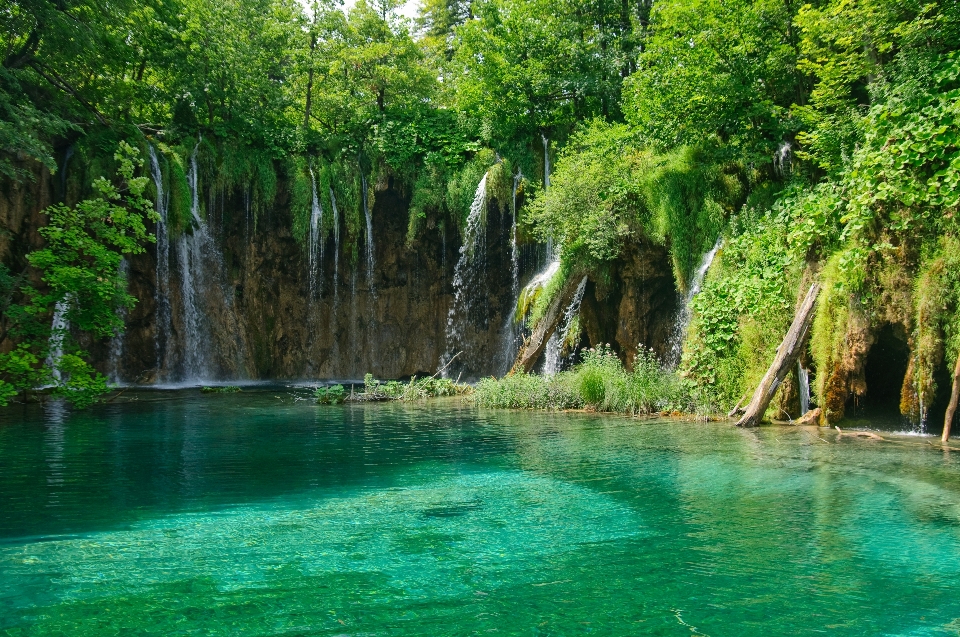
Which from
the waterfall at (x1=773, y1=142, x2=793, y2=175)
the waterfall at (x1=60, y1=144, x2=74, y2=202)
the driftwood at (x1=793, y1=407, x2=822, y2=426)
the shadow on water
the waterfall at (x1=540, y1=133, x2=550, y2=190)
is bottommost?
the shadow on water

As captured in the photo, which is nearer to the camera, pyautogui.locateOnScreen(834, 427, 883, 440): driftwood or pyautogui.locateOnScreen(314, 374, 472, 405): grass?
pyautogui.locateOnScreen(834, 427, 883, 440): driftwood

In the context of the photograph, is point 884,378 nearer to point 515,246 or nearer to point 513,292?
point 513,292

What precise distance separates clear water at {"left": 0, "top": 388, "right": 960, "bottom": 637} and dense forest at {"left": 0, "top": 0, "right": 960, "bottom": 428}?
2.80 meters

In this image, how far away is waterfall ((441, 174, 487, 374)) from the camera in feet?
79.6

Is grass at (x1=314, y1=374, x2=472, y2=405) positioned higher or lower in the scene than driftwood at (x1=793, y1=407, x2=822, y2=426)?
higher

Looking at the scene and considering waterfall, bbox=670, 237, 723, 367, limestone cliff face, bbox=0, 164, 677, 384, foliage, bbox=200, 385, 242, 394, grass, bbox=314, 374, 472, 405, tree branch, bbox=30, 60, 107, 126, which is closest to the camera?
waterfall, bbox=670, 237, 723, 367

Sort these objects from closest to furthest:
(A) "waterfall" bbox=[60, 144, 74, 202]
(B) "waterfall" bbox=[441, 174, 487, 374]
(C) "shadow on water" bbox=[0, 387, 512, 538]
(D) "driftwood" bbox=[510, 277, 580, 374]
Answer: (C) "shadow on water" bbox=[0, 387, 512, 538]
(D) "driftwood" bbox=[510, 277, 580, 374]
(A) "waterfall" bbox=[60, 144, 74, 202]
(B) "waterfall" bbox=[441, 174, 487, 374]

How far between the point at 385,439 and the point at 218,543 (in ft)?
18.0

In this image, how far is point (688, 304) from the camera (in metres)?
14.4

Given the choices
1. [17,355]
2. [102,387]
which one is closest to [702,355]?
[102,387]

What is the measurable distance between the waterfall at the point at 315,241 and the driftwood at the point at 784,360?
17671mm

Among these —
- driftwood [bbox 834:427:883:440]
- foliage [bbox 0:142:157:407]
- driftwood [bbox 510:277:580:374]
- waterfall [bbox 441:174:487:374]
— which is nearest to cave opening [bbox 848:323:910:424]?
driftwood [bbox 834:427:883:440]

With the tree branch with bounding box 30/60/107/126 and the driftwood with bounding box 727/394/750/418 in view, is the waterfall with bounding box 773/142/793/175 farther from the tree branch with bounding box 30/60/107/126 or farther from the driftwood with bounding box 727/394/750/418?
the tree branch with bounding box 30/60/107/126

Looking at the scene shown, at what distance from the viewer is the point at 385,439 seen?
34.8 feet
